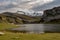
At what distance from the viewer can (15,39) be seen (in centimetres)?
2981

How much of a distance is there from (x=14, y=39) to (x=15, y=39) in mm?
187

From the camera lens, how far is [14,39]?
97.7 feet

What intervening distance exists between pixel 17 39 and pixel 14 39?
565 millimetres

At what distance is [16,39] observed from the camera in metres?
29.8

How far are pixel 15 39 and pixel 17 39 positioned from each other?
0.39 meters

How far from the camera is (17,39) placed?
97.6 feet

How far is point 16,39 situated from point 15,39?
187 mm

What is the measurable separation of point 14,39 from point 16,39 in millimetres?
373

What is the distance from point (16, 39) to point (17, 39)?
0.66ft
